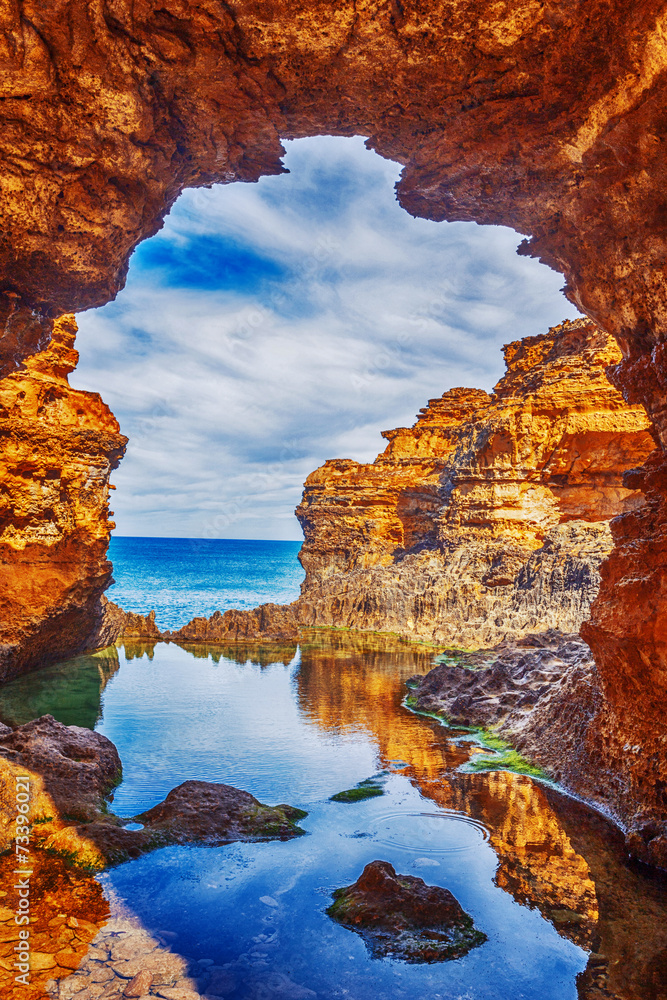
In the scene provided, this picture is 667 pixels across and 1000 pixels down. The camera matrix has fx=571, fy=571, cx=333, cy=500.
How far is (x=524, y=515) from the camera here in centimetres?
2583

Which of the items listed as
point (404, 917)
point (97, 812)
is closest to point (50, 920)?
point (97, 812)

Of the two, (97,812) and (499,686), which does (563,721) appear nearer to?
(499,686)

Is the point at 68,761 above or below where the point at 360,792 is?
above

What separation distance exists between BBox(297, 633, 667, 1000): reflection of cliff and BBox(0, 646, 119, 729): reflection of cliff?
4.86 metres

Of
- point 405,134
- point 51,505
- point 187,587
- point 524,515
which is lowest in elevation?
point 187,587

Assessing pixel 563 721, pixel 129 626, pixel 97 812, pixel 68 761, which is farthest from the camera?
pixel 129 626

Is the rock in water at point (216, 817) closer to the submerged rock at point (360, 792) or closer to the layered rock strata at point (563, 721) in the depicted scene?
the submerged rock at point (360, 792)

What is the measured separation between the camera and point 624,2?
14.8 ft

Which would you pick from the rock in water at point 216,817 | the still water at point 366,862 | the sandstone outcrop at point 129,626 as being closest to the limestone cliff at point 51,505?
the still water at point 366,862

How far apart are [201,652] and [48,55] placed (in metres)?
18.6

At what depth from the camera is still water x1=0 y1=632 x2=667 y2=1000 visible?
13.7ft

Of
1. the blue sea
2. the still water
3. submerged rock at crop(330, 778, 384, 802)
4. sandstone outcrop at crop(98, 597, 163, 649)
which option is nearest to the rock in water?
the still water

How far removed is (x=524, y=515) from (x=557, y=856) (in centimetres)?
2098

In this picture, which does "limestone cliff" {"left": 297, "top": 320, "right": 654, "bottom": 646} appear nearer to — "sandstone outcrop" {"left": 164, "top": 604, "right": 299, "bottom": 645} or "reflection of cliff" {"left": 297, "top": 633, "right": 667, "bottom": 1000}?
"sandstone outcrop" {"left": 164, "top": 604, "right": 299, "bottom": 645}
